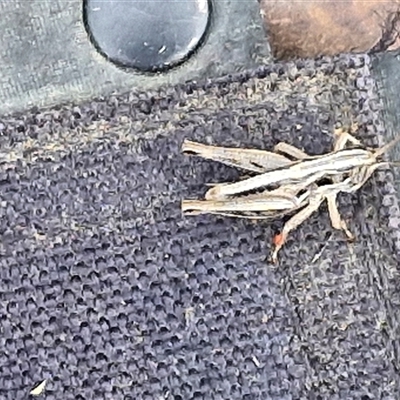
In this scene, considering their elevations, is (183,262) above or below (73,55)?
below

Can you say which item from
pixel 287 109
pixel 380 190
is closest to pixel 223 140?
pixel 287 109

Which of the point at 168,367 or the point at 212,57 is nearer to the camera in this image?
the point at 168,367

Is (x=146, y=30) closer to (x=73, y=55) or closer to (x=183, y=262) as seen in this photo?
(x=73, y=55)

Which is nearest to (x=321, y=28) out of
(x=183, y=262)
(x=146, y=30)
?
(x=146, y=30)

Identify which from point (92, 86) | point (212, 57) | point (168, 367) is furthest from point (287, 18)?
point (168, 367)

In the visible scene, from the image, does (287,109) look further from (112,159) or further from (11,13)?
(11,13)

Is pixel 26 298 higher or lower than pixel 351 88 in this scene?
lower

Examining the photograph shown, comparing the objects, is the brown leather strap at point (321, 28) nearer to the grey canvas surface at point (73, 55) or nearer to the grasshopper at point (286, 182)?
the grey canvas surface at point (73, 55)
